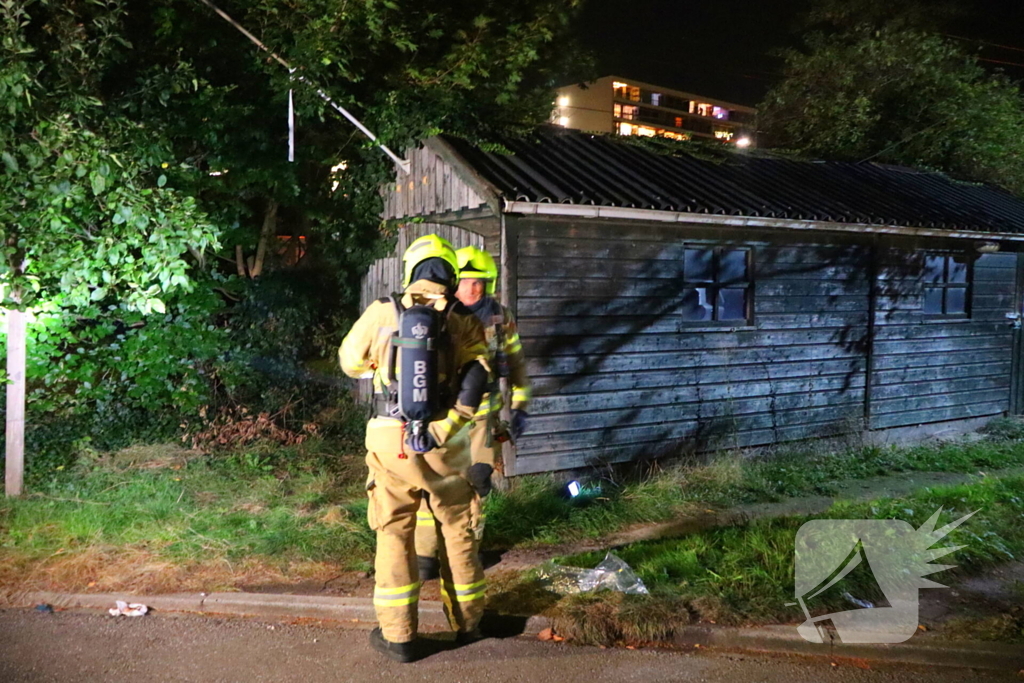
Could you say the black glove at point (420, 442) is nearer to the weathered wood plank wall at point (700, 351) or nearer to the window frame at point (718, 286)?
the weathered wood plank wall at point (700, 351)

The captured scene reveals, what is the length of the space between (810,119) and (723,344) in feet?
33.0

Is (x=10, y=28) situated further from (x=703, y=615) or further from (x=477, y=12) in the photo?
(x=703, y=615)

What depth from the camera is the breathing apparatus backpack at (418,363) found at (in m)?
4.20

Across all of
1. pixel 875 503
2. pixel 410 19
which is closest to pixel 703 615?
pixel 875 503

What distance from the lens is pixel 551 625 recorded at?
4863 millimetres

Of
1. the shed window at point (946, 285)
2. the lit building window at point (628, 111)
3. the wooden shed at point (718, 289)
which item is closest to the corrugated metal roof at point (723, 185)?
the wooden shed at point (718, 289)

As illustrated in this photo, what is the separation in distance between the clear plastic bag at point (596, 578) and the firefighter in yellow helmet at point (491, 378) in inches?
31.5

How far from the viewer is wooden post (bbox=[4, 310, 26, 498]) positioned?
696 centimetres


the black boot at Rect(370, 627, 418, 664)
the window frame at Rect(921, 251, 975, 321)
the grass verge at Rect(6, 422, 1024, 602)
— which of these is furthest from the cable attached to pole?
the window frame at Rect(921, 251, 975, 321)

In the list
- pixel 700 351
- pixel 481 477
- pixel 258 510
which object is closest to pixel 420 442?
pixel 481 477

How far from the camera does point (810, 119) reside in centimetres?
1692

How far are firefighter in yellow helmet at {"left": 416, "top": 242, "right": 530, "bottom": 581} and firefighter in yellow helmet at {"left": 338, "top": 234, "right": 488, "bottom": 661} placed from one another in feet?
1.47

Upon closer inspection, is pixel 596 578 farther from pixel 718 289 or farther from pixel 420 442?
pixel 718 289

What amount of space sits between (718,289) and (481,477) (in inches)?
184
